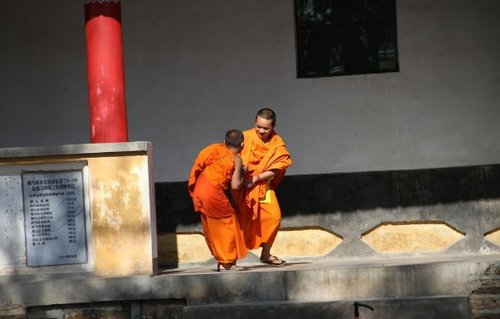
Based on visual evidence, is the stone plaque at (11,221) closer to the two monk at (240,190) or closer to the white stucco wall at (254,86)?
the two monk at (240,190)

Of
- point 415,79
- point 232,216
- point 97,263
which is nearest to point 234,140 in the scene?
point 232,216

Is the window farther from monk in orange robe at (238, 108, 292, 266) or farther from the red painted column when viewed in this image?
the red painted column

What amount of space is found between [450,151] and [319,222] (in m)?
1.50

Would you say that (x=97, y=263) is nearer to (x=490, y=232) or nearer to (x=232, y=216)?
(x=232, y=216)

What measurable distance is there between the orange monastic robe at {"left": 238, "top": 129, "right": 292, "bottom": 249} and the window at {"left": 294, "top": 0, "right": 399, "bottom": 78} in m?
1.58

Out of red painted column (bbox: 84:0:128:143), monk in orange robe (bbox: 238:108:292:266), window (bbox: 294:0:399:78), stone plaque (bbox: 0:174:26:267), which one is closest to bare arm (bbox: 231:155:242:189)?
monk in orange robe (bbox: 238:108:292:266)

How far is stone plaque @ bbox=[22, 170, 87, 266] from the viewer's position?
11383mm

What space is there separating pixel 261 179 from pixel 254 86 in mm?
1759

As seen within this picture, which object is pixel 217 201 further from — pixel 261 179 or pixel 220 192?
pixel 261 179

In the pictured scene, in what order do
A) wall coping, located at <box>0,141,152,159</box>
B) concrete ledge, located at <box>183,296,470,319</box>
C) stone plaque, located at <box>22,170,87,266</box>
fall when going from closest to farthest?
concrete ledge, located at <box>183,296,470,319</box> → wall coping, located at <box>0,141,152,159</box> → stone plaque, located at <box>22,170,87,266</box>

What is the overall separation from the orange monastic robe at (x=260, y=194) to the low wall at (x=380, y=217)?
1228 mm

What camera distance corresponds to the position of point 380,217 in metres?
13.0

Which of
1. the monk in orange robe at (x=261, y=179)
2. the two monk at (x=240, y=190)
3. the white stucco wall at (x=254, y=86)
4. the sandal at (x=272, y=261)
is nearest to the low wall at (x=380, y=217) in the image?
the white stucco wall at (x=254, y=86)

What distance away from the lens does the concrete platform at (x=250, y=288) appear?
11125mm
